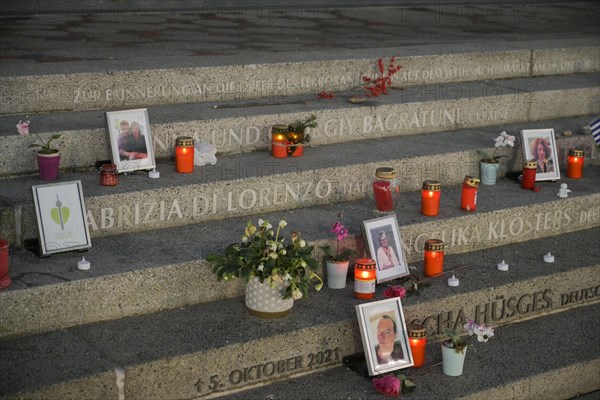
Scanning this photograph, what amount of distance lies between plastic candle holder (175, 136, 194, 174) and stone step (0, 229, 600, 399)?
0.91m

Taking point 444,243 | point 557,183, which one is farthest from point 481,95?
point 444,243

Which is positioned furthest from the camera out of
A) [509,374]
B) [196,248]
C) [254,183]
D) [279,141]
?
[279,141]

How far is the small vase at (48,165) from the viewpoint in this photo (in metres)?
5.02

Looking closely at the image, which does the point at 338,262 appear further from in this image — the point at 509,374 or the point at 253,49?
the point at 253,49

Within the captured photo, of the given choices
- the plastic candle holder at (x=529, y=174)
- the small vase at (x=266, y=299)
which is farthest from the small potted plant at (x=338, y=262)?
the plastic candle holder at (x=529, y=174)

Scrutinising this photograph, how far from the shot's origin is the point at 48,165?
5043 mm

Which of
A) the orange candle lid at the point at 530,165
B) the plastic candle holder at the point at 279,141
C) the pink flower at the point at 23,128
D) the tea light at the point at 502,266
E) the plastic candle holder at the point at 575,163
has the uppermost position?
the pink flower at the point at 23,128

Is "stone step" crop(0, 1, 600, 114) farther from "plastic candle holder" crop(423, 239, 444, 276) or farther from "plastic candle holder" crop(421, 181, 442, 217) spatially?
"plastic candle holder" crop(423, 239, 444, 276)

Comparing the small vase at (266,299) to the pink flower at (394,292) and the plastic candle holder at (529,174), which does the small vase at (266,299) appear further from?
the plastic candle holder at (529,174)

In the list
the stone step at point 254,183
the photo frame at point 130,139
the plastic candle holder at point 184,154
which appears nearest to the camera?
the stone step at point 254,183

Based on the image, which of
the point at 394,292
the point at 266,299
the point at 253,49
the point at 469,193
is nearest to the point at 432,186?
the point at 469,193

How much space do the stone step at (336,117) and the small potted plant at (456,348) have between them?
1.84 metres

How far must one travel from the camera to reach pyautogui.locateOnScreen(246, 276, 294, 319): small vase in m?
4.56

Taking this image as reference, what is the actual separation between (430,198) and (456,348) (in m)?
1.11
